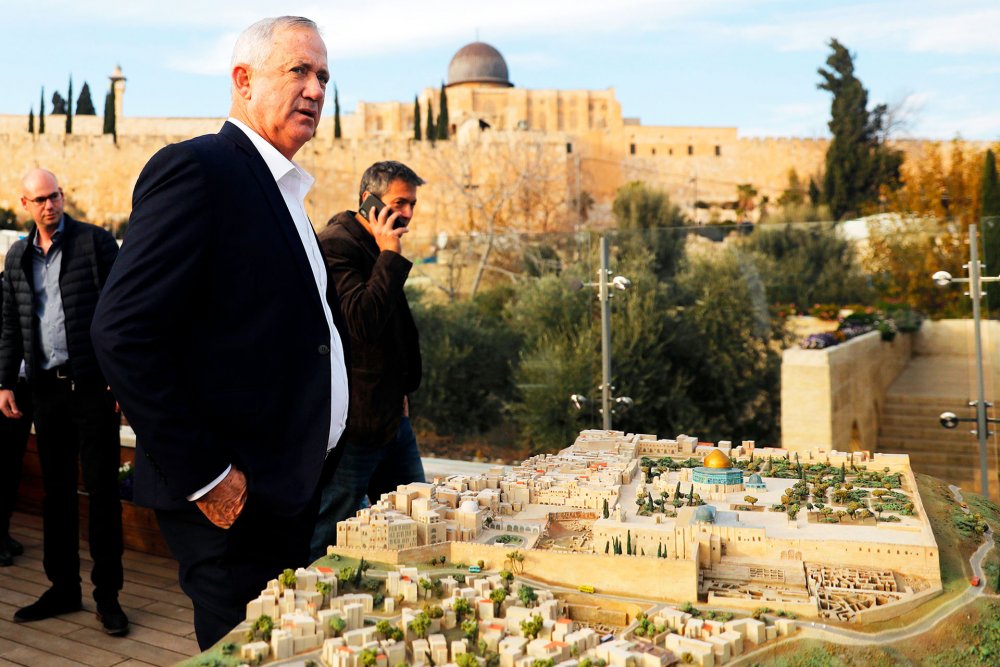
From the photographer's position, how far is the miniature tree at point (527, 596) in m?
1.52

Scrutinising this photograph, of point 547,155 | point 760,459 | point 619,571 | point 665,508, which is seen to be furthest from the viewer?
point 547,155

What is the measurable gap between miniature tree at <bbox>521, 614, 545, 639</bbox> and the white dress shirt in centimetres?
46

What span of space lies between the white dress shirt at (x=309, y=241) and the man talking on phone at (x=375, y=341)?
0.57 m

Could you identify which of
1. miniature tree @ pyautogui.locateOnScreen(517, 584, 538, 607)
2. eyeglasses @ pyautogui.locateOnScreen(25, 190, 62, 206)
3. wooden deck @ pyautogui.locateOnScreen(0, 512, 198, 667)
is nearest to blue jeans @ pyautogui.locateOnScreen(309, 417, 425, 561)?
wooden deck @ pyautogui.locateOnScreen(0, 512, 198, 667)

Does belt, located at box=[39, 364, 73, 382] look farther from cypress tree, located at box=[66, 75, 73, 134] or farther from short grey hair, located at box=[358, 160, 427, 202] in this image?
cypress tree, located at box=[66, 75, 73, 134]

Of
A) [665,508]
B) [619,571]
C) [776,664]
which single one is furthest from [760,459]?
[776,664]

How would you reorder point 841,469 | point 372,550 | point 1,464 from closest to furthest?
point 372,550 < point 841,469 < point 1,464

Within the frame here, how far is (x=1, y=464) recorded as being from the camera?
3.71 meters

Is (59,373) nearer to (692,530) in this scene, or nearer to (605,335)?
(692,530)

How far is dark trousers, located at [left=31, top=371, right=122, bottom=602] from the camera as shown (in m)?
2.91

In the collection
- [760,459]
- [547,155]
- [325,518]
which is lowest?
[325,518]

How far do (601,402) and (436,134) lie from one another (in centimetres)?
2309

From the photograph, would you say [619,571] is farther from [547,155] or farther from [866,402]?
[547,155]

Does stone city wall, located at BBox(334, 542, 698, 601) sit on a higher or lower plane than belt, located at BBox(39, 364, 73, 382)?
lower
